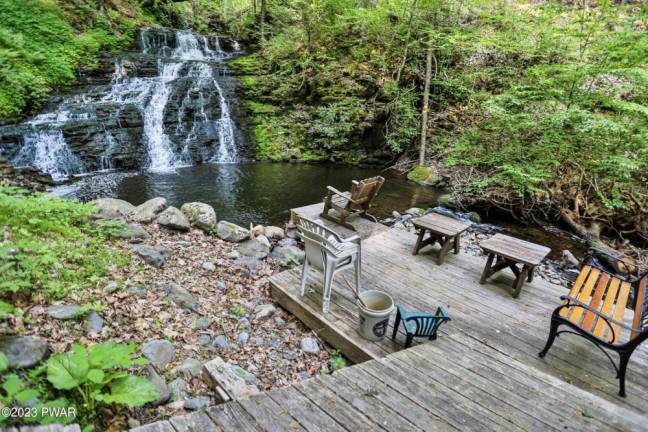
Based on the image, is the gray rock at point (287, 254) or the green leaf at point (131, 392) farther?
the gray rock at point (287, 254)

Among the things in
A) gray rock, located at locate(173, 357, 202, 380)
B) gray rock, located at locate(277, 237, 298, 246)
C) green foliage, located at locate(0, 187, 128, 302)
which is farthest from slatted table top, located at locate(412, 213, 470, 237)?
green foliage, located at locate(0, 187, 128, 302)

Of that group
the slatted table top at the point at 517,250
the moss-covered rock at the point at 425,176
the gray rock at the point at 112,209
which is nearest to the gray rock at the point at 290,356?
the slatted table top at the point at 517,250

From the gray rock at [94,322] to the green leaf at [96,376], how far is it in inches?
48.8

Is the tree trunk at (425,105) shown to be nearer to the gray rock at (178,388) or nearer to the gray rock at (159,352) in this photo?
the gray rock at (159,352)

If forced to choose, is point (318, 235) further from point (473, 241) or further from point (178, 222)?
point (473, 241)

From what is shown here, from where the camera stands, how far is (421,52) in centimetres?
1378

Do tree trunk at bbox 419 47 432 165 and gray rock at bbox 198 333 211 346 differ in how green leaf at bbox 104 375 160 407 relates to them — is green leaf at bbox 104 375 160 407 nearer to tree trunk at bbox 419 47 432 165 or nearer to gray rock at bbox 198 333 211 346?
gray rock at bbox 198 333 211 346

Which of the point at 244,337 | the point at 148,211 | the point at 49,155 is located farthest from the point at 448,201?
the point at 49,155

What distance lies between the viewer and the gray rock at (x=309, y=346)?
390 cm

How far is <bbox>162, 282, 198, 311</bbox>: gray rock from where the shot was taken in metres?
4.17

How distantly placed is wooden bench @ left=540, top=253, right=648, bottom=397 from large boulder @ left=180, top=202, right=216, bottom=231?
569cm

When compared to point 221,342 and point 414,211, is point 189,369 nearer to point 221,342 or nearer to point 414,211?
point 221,342

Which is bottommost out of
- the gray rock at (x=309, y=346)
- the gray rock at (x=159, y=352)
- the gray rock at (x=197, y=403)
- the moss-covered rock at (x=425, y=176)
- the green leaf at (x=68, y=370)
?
the gray rock at (x=309, y=346)

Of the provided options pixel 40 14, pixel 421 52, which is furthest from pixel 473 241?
→ pixel 40 14
